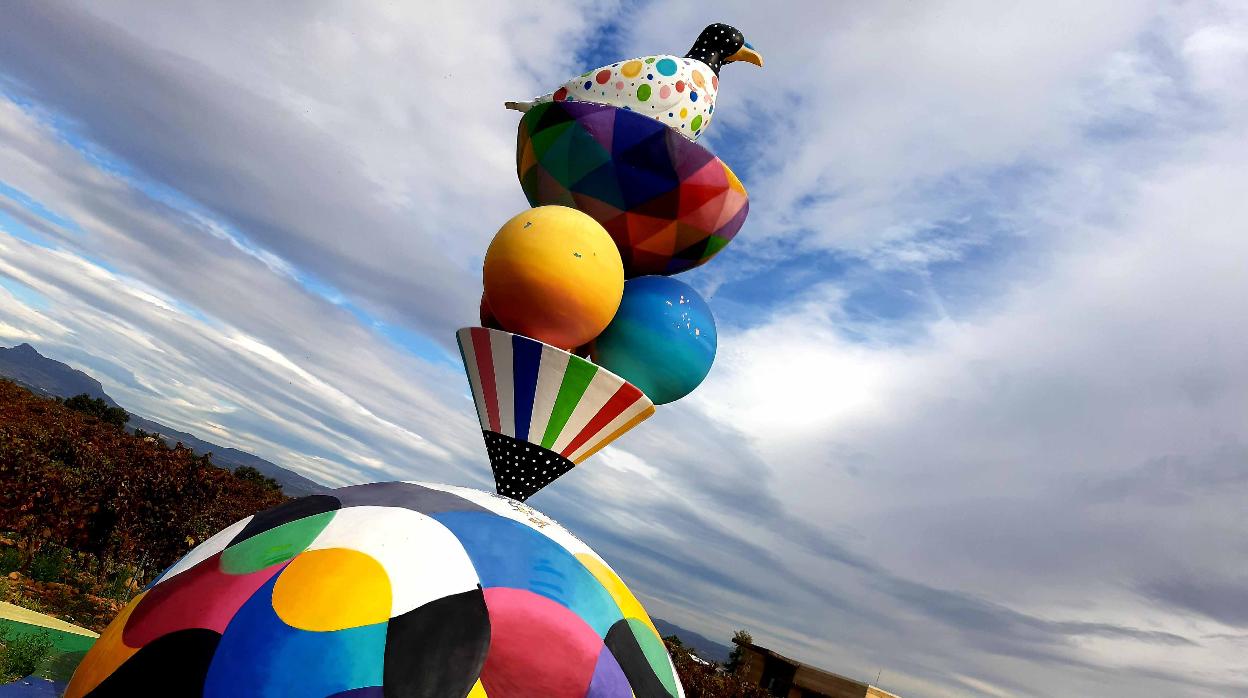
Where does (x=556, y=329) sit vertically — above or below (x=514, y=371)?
above

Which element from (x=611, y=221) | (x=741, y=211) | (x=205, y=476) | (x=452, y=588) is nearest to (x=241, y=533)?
(x=452, y=588)

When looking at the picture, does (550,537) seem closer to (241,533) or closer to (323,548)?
(323,548)

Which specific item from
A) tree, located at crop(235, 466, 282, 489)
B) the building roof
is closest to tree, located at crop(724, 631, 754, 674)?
the building roof

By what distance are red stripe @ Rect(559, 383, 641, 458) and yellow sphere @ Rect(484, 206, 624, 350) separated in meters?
0.54

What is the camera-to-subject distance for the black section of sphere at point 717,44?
25.2 ft

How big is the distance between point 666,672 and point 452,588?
1350mm

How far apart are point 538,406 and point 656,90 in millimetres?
3238

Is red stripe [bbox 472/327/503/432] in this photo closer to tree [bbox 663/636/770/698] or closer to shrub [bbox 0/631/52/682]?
shrub [bbox 0/631/52/682]

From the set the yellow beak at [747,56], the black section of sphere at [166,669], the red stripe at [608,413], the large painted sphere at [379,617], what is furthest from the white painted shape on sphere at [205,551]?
the yellow beak at [747,56]

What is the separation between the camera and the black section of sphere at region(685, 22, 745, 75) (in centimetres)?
768

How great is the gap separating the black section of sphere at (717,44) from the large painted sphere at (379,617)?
558 cm

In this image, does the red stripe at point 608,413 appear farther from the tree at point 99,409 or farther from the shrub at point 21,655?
the tree at point 99,409

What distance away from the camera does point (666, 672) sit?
13.1ft

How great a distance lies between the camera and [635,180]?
257 inches
